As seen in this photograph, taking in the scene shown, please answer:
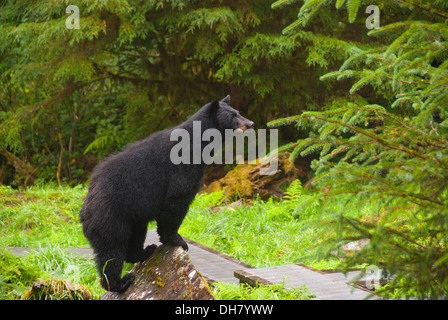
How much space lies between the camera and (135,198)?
3941mm

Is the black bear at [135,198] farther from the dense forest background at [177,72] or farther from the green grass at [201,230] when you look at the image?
the dense forest background at [177,72]

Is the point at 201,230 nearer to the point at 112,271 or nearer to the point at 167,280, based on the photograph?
the point at 112,271

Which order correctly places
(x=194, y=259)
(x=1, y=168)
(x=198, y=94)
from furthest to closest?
(x=1, y=168) < (x=198, y=94) < (x=194, y=259)

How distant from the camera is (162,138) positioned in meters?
4.23

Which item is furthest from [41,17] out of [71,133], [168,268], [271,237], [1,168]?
[168,268]

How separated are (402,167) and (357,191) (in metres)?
Result: 0.29

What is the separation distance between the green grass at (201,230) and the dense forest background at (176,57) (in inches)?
84.7

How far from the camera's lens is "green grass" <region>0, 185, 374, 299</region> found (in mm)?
5273

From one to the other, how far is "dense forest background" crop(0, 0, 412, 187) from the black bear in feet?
14.9

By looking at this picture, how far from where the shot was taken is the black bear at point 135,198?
3891mm

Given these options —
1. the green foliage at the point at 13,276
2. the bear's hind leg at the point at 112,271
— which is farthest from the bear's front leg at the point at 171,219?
the green foliage at the point at 13,276

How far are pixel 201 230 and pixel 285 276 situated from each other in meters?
2.77

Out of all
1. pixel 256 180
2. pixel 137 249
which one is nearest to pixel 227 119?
pixel 137 249
